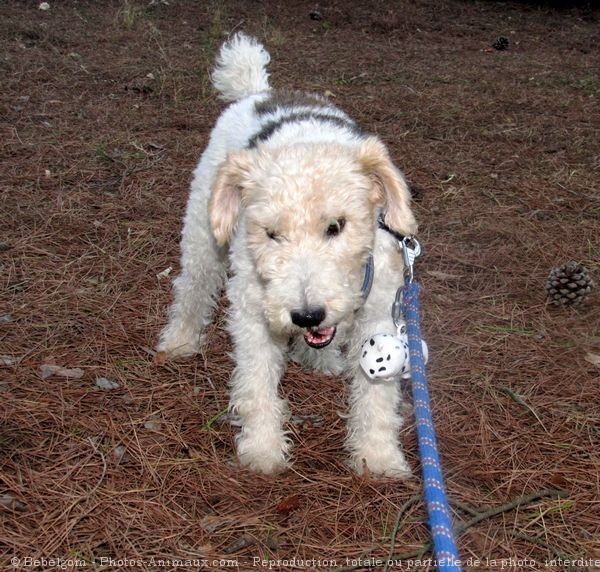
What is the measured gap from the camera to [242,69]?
505cm

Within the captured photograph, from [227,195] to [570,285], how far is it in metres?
2.56

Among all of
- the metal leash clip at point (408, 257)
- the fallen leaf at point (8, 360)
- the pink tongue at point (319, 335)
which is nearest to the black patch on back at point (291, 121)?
the metal leash clip at point (408, 257)

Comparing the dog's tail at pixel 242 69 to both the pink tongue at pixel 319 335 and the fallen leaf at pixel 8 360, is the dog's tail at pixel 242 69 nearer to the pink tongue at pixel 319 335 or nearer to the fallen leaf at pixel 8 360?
the fallen leaf at pixel 8 360

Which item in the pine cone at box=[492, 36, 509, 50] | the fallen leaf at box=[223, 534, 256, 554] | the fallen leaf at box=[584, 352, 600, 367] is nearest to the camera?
the fallen leaf at box=[223, 534, 256, 554]

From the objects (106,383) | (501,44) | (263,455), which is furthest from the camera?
(501,44)

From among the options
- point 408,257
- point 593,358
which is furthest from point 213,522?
point 593,358

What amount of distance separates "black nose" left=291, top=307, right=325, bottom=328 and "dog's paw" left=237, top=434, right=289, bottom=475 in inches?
34.9

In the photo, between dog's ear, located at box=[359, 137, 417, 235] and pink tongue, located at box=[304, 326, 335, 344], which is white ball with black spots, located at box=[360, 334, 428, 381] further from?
dog's ear, located at box=[359, 137, 417, 235]

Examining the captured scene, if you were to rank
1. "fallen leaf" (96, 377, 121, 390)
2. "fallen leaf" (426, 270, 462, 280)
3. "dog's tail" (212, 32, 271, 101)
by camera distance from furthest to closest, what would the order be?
"dog's tail" (212, 32, 271, 101) < "fallen leaf" (426, 270, 462, 280) < "fallen leaf" (96, 377, 121, 390)

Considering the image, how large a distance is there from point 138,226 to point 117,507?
315cm

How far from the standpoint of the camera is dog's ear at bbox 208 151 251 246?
321 cm

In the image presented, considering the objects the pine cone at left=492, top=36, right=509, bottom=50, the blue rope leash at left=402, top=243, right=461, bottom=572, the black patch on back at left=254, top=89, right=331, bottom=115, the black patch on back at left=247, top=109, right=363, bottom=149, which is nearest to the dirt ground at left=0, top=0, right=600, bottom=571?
the blue rope leash at left=402, top=243, right=461, bottom=572

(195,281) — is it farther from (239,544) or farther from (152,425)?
(239,544)

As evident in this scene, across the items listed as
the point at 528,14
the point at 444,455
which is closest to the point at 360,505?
the point at 444,455
